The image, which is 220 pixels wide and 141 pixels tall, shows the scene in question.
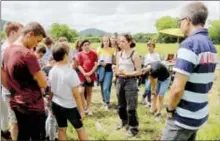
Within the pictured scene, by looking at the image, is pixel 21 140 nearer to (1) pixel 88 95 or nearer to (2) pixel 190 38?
(2) pixel 190 38

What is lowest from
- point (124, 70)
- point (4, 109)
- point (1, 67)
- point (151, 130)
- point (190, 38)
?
point (151, 130)

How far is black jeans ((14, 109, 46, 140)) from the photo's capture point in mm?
3244

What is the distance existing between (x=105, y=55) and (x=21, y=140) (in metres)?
3.64

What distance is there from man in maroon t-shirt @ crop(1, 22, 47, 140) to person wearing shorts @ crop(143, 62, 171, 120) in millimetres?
3062

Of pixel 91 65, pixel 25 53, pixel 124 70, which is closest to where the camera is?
pixel 25 53

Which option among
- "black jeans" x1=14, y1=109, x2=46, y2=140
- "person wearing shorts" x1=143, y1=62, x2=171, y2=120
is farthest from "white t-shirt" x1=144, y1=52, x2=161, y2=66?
"black jeans" x1=14, y1=109, x2=46, y2=140

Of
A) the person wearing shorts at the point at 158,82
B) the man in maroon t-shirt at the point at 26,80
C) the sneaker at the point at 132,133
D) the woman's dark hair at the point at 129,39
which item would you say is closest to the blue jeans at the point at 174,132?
the man in maroon t-shirt at the point at 26,80

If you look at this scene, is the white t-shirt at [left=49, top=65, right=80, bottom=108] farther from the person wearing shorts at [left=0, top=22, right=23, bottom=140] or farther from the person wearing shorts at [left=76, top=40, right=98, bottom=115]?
the person wearing shorts at [left=76, top=40, right=98, bottom=115]

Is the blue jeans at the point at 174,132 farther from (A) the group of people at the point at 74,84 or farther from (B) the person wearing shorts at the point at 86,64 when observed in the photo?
(B) the person wearing shorts at the point at 86,64

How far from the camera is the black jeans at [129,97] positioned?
4797 mm

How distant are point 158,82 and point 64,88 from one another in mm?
2634

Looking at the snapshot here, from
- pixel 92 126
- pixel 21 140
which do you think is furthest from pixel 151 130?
pixel 21 140

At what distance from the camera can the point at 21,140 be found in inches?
132

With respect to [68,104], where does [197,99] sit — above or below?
above
